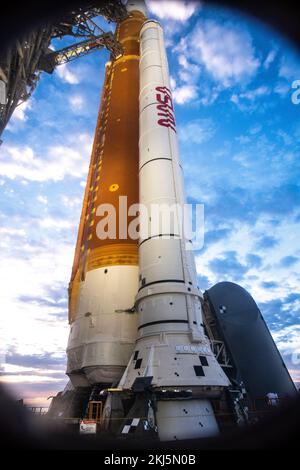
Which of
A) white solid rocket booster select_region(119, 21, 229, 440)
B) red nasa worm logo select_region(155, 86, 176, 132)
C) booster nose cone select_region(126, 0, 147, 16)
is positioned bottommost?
white solid rocket booster select_region(119, 21, 229, 440)

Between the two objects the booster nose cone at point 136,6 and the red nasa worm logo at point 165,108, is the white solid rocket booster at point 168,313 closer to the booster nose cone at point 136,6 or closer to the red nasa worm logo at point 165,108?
the red nasa worm logo at point 165,108

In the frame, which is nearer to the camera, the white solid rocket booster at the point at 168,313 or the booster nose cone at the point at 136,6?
the white solid rocket booster at the point at 168,313

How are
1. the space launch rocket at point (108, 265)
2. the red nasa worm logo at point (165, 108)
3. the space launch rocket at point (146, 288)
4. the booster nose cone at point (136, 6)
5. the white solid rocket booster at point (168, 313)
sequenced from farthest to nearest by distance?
the booster nose cone at point (136, 6) → the red nasa worm logo at point (165, 108) → the space launch rocket at point (108, 265) → the space launch rocket at point (146, 288) → the white solid rocket booster at point (168, 313)

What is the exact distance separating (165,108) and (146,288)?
858 cm

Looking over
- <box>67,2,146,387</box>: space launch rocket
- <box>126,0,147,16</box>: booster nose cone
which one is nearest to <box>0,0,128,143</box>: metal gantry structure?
<box>126,0,147,16</box>: booster nose cone

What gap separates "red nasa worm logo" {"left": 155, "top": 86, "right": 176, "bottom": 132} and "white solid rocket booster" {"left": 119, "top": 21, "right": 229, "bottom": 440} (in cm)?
5

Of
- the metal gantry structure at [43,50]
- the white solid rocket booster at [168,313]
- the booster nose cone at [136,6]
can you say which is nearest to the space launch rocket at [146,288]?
the white solid rocket booster at [168,313]

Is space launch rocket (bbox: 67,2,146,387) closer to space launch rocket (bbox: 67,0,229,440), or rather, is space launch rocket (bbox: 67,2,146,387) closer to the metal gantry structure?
space launch rocket (bbox: 67,0,229,440)

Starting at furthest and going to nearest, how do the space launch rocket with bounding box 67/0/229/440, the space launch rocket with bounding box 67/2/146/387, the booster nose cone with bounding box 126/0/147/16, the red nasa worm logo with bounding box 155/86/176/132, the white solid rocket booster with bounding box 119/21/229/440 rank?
1. the booster nose cone with bounding box 126/0/147/16
2. the red nasa worm logo with bounding box 155/86/176/132
3. the space launch rocket with bounding box 67/2/146/387
4. the space launch rocket with bounding box 67/0/229/440
5. the white solid rocket booster with bounding box 119/21/229/440

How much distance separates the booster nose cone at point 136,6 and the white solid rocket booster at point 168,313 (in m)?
15.5

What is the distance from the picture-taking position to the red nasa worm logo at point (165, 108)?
13297 millimetres

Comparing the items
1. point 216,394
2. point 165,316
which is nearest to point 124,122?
point 165,316

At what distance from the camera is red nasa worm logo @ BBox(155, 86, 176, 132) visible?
13.3 metres
